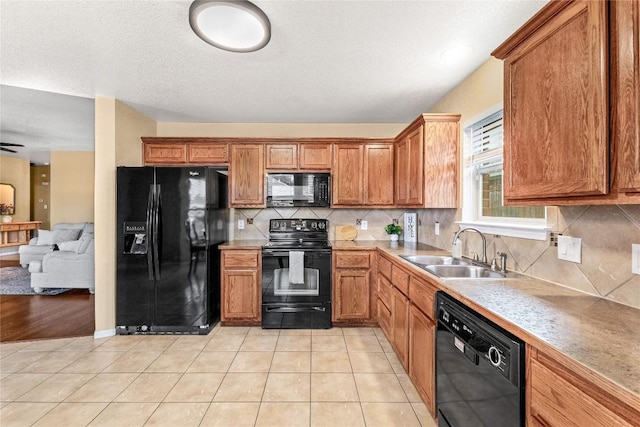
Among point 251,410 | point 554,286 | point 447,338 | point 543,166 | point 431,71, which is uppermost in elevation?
point 431,71

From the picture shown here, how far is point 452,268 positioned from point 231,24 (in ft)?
7.47

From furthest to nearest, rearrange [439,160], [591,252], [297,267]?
[297,267]
[439,160]
[591,252]

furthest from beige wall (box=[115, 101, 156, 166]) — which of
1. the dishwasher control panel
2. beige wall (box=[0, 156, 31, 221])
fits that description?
beige wall (box=[0, 156, 31, 221])

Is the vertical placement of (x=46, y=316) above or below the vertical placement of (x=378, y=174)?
below

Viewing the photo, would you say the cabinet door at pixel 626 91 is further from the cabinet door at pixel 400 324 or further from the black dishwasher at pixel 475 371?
the cabinet door at pixel 400 324

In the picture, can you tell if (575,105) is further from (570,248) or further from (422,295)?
(422,295)

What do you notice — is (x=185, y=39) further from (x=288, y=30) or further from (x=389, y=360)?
(x=389, y=360)

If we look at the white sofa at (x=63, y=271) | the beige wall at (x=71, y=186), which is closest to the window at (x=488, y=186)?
the white sofa at (x=63, y=271)

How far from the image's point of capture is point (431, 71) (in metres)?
2.43

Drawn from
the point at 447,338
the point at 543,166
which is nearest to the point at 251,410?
the point at 447,338

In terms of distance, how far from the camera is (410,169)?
298 cm

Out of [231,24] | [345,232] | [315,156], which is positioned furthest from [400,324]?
[231,24]

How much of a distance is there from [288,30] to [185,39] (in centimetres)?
75

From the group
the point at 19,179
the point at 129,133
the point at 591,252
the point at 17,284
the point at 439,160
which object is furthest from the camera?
the point at 19,179
